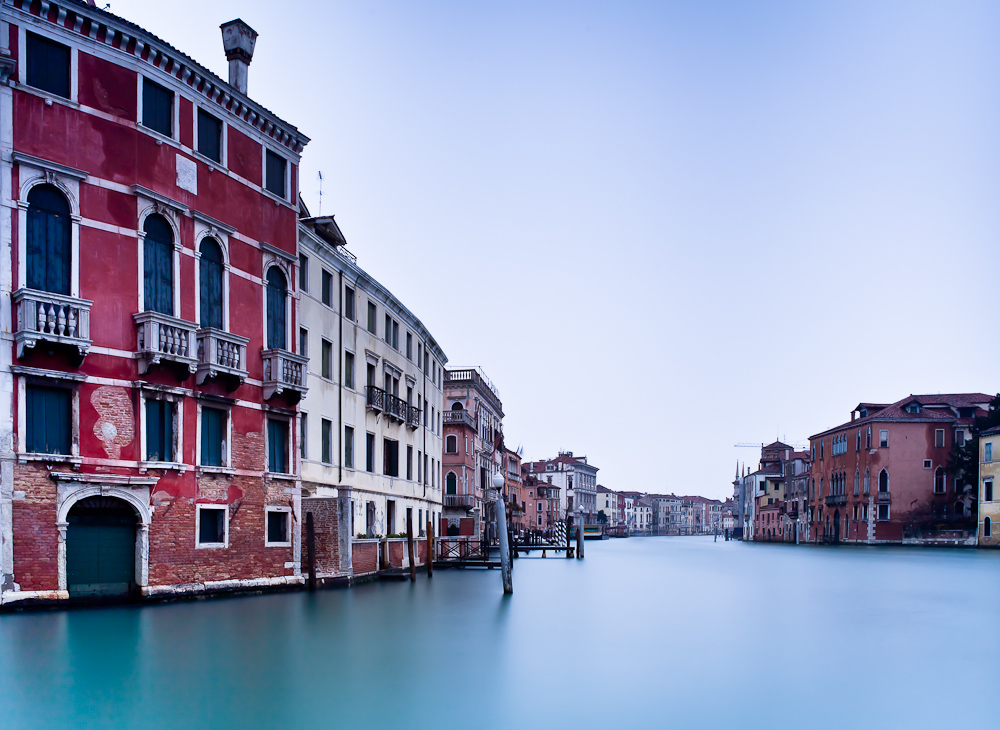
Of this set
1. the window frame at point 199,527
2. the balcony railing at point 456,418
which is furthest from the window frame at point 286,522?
the balcony railing at point 456,418

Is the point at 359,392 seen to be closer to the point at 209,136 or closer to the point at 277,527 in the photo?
the point at 277,527

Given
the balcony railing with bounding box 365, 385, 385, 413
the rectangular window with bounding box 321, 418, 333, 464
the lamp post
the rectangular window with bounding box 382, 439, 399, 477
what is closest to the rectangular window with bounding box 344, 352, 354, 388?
the balcony railing with bounding box 365, 385, 385, 413

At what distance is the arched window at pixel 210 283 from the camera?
17609mm

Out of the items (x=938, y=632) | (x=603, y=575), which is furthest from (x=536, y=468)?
(x=938, y=632)

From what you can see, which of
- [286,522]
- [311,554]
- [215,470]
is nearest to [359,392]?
[286,522]

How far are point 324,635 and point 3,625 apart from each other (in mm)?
4471

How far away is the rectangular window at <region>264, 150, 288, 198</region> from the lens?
64.9ft

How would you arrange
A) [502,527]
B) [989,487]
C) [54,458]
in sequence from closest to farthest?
[54,458], [502,527], [989,487]

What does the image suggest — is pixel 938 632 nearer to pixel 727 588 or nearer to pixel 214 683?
pixel 727 588

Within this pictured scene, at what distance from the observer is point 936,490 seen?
57688 millimetres

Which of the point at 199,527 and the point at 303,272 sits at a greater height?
the point at 303,272

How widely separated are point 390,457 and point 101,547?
14.3 m

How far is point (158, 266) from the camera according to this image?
16.6 m

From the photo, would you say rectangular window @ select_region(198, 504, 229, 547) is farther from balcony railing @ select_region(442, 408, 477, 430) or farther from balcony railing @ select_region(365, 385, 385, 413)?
balcony railing @ select_region(442, 408, 477, 430)
